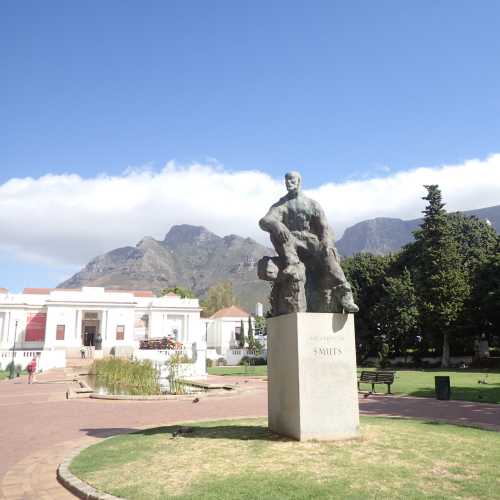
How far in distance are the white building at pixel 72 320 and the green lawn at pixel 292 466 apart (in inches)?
1709

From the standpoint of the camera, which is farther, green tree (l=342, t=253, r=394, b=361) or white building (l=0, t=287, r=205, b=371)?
white building (l=0, t=287, r=205, b=371)

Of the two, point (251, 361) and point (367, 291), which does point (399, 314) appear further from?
point (251, 361)

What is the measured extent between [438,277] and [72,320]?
3803cm

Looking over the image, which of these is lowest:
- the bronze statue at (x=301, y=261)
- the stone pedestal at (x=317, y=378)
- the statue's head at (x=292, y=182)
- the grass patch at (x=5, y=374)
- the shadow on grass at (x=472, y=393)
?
the shadow on grass at (x=472, y=393)

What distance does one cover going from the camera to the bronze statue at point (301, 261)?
7.84m

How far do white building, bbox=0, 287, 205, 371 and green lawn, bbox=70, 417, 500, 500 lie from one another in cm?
4340

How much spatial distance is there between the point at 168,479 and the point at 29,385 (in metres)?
20.7

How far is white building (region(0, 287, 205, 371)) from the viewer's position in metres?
52.0

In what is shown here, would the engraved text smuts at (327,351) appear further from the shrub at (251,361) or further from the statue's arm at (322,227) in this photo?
the shrub at (251,361)

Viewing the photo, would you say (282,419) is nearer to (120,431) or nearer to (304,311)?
(304,311)

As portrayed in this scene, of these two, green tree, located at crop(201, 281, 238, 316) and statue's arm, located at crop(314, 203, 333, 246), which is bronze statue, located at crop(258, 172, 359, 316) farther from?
green tree, located at crop(201, 281, 238, 316)

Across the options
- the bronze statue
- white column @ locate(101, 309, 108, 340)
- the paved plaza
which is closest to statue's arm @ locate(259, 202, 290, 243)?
the bronze statue

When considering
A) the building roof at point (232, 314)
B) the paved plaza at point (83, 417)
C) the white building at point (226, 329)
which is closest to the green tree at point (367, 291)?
the white building at point (226, 329)

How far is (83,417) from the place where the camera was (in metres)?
12.3
